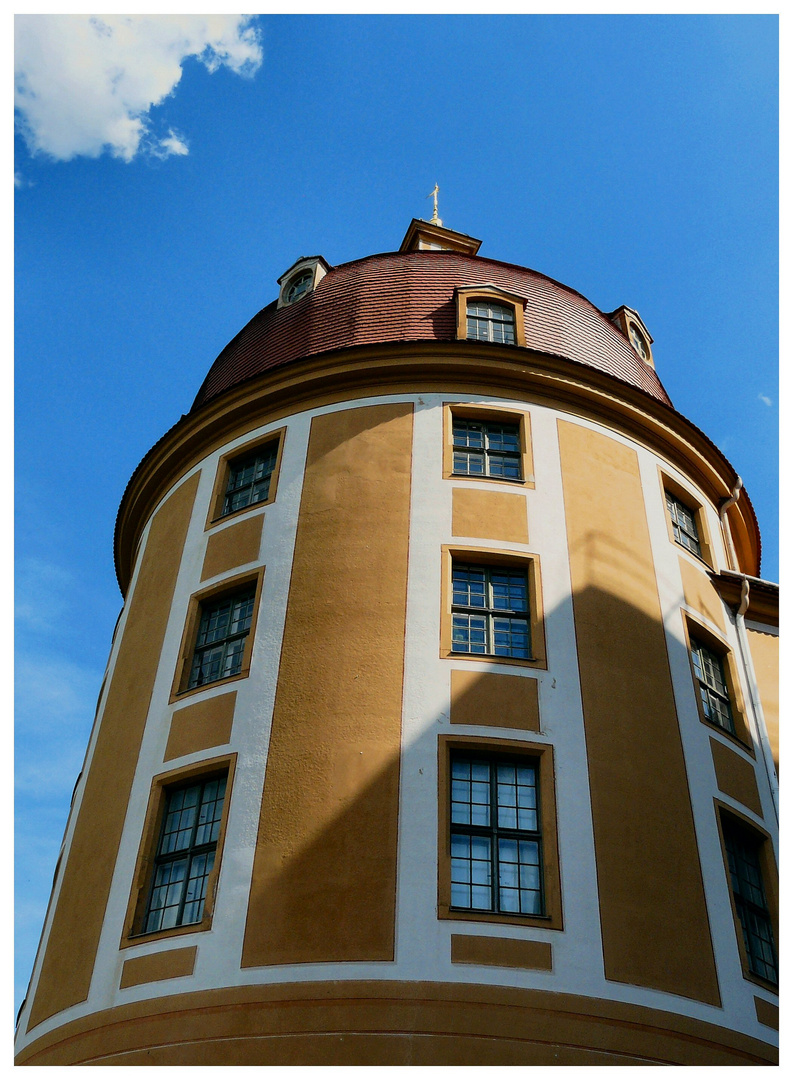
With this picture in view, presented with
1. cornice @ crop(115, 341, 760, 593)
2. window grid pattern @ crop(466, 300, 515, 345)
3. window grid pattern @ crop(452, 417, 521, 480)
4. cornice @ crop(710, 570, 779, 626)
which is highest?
window grid pattern @ crop(466, 300, 515, 345)

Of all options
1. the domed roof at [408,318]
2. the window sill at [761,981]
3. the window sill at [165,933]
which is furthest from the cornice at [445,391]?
the window sill at [761,981]

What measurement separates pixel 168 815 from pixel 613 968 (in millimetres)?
7187

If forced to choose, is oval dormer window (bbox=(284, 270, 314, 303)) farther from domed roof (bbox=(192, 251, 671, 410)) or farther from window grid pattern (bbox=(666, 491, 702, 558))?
window grid pattern (bbox=(666, 491, 702, 558))

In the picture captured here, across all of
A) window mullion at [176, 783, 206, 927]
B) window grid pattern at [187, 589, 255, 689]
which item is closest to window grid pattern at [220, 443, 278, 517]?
window grid pattern at [187, 589, 255, 689]

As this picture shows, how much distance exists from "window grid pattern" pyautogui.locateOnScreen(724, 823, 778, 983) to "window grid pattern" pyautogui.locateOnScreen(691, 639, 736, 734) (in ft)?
6.91

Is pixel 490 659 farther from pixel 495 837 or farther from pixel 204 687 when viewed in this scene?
pixel 204 687

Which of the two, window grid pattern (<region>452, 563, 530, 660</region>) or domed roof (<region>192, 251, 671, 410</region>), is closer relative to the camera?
window grid pattern (<region>452, 563, 530, 660</region>)

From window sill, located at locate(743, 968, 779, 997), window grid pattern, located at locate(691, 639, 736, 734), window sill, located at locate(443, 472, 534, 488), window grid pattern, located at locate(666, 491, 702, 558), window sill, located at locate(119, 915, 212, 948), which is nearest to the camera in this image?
window sill, located at locate(119, 915, 212, 948)

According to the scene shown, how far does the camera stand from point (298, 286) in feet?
84.6

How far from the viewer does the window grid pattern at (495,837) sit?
1470cm

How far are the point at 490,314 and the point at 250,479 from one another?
6.51 meters

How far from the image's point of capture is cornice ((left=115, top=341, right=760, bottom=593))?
2106 centimetres

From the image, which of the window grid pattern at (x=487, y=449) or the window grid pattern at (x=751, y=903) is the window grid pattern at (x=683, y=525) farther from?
the window grid pattern at (x=751, y=903)

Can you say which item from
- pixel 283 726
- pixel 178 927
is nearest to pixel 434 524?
pixel 283 726
